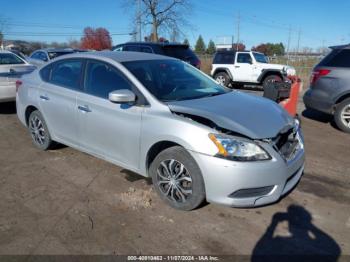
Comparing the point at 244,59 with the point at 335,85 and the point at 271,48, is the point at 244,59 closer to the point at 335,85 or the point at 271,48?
the point at 335,85

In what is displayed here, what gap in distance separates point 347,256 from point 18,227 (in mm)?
3099

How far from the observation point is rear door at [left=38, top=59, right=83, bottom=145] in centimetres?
465

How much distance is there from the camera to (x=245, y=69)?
49.6 feet

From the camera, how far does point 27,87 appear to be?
18.0 feet

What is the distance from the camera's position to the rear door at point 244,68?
15.0 m

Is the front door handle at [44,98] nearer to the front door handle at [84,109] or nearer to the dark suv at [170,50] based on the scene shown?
the front door handle at [84,109]

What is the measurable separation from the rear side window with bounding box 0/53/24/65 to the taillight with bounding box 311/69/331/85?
722cm

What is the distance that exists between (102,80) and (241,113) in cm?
185

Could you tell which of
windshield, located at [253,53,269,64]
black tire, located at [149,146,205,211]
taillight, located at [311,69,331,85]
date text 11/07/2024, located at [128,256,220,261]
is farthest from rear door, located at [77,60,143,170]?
windshield, located at [253,53,269,64]

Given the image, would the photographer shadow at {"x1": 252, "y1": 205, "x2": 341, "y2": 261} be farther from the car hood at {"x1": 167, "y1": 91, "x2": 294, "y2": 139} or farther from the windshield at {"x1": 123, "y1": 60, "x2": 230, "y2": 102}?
the windshield at {"x1": 123, "y1": 60, "x2": 230, "y2": 102}

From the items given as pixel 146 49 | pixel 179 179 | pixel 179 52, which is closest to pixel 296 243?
pixel 179 179

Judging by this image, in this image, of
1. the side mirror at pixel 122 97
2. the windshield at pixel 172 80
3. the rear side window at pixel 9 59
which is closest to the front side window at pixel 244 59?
the rear side window at pixel 9 59

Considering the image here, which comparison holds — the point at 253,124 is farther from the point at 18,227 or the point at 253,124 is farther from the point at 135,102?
the point at 18,227

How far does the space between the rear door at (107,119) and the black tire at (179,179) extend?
35cm
